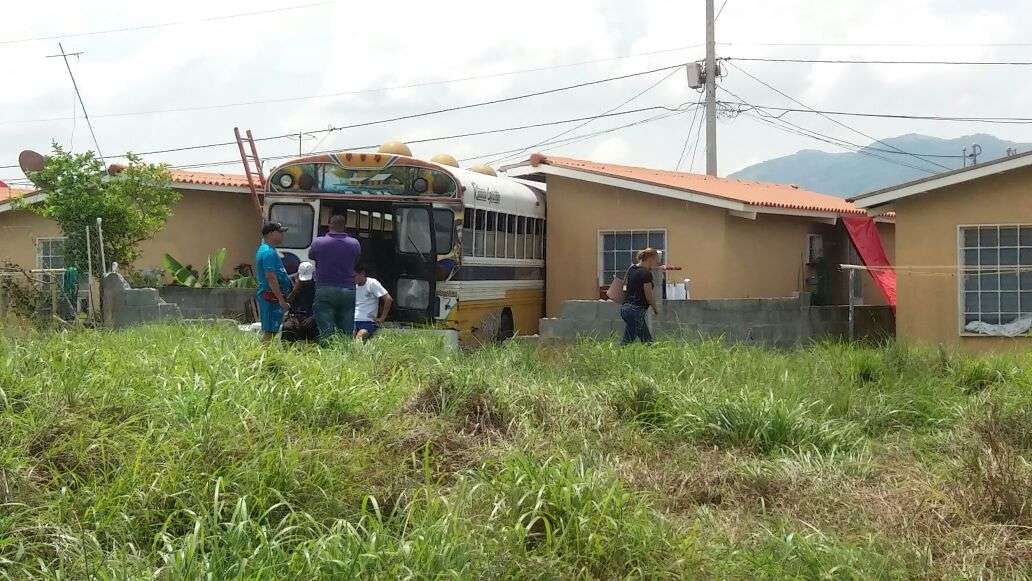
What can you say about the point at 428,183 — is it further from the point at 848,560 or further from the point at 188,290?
the point at 848,560

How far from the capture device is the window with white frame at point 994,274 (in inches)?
562

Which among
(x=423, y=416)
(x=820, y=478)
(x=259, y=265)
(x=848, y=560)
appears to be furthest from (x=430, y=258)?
(x=848, y=560)

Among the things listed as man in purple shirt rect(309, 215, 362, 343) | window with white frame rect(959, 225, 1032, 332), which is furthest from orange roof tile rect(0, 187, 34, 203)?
window with white frame rect(959, 225, 1032, 332)

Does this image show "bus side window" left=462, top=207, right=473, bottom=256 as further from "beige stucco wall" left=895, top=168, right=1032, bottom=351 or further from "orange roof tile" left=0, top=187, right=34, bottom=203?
"orange roof tile" left=0, top=187, right=34, bottom=203

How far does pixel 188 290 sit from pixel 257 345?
8617 millimetres

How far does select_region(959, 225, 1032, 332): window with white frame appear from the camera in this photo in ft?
46.8

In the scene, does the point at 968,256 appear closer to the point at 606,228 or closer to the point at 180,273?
the point at 606,228

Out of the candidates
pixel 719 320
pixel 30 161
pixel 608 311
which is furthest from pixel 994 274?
pixel 30 161

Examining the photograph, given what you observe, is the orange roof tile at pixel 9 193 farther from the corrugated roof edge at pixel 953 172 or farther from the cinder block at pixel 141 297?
the corrugated roof edge at pixel 953 172

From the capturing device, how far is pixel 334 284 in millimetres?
11359

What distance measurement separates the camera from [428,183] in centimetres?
1502

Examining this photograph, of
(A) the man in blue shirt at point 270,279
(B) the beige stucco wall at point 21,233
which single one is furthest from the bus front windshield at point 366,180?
(B) the beige stucco wall at point 21,233

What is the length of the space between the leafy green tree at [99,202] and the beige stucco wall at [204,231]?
2523 mm

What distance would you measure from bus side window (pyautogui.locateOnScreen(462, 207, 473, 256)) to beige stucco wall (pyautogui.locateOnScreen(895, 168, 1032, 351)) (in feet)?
18.1
